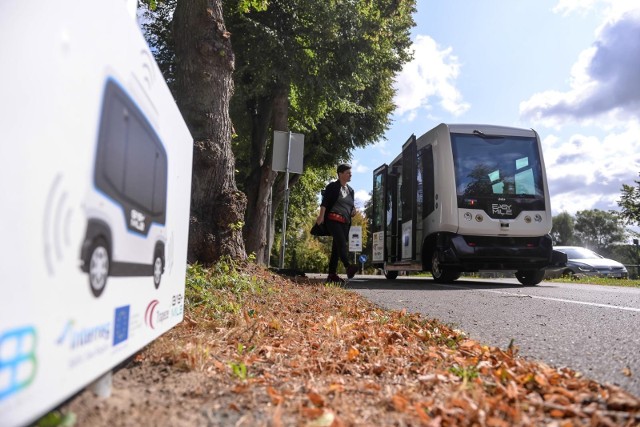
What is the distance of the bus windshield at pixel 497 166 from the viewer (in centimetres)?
982

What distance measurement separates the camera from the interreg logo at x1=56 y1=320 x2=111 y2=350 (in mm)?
1331

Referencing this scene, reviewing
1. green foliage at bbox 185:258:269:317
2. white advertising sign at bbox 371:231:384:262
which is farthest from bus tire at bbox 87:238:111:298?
white advertising sign at bbox 371:231:384:262

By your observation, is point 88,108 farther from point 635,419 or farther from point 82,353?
point 635,419

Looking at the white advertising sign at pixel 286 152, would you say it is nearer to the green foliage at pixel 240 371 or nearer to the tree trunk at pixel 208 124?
the tree trunk at pixel 208 124

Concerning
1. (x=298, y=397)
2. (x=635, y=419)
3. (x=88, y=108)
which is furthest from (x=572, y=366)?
(x=88, y=108)

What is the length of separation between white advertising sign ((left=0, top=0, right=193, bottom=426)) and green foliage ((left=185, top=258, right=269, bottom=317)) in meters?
1.90

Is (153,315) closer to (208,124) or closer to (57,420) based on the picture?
(57,420)

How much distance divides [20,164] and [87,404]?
0.94 metres

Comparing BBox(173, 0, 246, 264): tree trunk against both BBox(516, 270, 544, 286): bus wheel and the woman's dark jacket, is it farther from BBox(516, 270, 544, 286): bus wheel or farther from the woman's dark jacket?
BBox(516, 270, 544, 286): bus wheel

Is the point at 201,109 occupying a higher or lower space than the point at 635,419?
higher

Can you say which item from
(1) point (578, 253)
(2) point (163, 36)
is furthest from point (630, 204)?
(2) point (163, 36)

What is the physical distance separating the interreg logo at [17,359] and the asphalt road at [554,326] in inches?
91.1

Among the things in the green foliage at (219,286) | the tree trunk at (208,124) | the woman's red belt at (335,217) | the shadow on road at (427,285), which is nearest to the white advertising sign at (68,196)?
the green foliage at (219,286)

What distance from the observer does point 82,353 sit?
1430mm
